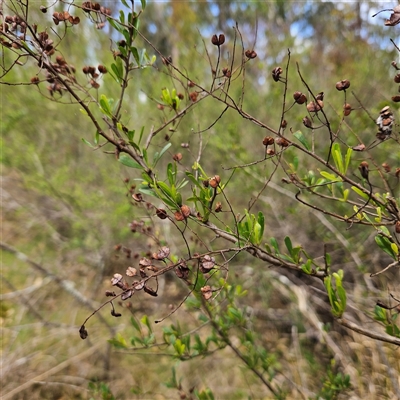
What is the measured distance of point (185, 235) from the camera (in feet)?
11.9

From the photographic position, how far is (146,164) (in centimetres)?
102

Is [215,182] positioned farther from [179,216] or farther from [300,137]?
[300,137]

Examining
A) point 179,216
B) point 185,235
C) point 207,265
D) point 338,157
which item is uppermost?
point 185,235

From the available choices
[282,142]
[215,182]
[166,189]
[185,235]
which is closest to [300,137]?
[282,142]

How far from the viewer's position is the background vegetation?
221cm

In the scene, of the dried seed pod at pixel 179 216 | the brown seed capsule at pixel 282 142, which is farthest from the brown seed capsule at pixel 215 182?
the brown seed capsule at pixel 282 142

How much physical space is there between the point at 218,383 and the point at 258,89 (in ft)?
12.9

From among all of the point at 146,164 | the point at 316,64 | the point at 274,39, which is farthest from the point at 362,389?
the point at 316,64

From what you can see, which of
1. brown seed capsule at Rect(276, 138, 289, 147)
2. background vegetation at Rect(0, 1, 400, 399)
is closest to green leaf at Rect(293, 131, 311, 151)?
brown seed capsule at Rect(276, 138, 289, 147)

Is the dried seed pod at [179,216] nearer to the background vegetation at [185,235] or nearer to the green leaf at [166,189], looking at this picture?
the green leaf at [166,189]

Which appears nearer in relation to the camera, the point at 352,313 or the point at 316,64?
the point at 352,313

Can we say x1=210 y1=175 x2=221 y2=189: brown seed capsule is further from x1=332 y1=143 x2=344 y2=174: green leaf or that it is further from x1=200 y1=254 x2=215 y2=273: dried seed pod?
x1=332 y1=143 x2=344 y2=174: green leaf

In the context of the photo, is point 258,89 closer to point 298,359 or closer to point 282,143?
point 298,359

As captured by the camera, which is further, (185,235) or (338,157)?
(185,235)
